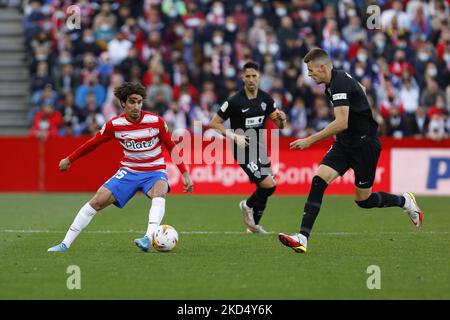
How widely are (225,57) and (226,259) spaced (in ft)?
51.2

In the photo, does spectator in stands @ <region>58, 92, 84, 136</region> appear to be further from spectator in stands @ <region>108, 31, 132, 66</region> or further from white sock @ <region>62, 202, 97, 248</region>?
white sock @ <region>62, 202, 97, 248</region>

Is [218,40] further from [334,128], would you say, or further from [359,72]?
[334,128]

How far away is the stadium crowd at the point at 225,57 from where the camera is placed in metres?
25.3

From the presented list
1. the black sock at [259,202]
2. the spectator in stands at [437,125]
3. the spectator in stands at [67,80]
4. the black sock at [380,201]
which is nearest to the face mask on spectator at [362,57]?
the spectator in stands at [437,125]

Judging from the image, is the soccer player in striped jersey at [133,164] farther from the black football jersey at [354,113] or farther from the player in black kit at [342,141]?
the black football jersey at [354,113]

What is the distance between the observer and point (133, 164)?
40.3 ft

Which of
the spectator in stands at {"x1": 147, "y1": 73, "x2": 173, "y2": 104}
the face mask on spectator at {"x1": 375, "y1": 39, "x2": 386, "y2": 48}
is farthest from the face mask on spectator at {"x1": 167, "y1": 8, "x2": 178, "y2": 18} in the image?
the face mask on spectator at {"x1": 375, "y1": 39, "x2": 386, "y2": 48}

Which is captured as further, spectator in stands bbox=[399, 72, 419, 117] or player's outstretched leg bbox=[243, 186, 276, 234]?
spectator in stands bbox=[399, 72, 419, 117]

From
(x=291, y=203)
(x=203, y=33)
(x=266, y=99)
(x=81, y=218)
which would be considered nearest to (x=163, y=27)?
(x=203, y=33)

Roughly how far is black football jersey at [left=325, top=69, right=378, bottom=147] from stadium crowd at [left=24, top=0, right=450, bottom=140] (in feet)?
41.1

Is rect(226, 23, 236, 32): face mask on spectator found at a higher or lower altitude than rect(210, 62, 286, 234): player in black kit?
higher

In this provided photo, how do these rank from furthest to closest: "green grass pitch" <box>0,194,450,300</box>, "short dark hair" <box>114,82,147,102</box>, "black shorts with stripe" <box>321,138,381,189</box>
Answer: "black shorts with stripe" <box>321,138,381,189</box>
"short dark hair" <box>114,82,147,102</box>
"green grass pitch" <box>0,194,450,300</box>

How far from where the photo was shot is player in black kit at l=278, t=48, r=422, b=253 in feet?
38.3

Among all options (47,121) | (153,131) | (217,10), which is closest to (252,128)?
(153,131)
